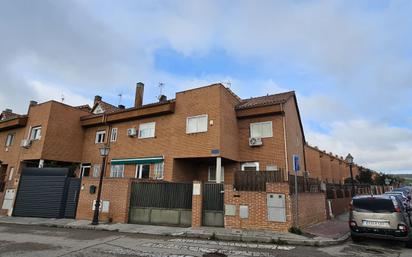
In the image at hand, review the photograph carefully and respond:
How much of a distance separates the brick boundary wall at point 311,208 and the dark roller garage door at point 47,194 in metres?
13.6

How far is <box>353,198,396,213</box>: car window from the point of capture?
975cm

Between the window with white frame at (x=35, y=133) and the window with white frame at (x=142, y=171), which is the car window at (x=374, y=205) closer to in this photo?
the window with white frame at (x=142, y=171)

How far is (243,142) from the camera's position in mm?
19250

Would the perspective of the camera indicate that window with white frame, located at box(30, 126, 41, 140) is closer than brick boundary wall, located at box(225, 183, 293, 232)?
No

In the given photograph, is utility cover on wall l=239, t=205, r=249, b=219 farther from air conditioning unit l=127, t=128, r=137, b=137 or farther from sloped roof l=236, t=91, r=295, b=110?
air conditioning unit l=127, t=128, r=137, b=137

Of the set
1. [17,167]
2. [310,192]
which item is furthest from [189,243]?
[17,167]

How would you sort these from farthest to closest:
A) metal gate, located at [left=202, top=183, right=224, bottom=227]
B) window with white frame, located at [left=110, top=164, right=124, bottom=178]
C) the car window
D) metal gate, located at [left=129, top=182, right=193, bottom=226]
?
window with white frame, located at [left=110, top=164, right=124, bottom=178] → metal gate, located at [left=129, top=182, right=193, bottom=226] → metal gate, located at [left=202, top=183, right=224, bottom=227] → the car window

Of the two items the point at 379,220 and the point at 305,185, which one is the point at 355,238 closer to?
the point at 379,220

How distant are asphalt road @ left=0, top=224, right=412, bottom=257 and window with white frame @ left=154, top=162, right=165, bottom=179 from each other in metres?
7.92

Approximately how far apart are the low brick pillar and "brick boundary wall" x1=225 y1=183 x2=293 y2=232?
4.50 ft

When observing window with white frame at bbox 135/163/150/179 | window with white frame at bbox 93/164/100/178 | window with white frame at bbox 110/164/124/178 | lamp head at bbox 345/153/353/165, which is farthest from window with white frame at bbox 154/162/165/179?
lamp head at bbox 345/153/353/165

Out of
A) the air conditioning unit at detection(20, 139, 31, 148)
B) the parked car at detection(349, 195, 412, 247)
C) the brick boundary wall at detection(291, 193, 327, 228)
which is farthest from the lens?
the air conditioning unit at detection(20, 139, 31, 148)

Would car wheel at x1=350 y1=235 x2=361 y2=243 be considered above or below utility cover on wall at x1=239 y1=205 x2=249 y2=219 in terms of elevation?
below

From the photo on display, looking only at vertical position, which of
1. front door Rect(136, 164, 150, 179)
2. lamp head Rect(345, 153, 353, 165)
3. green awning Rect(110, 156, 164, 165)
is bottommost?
front door Rect(136, 164, 150, 179)
